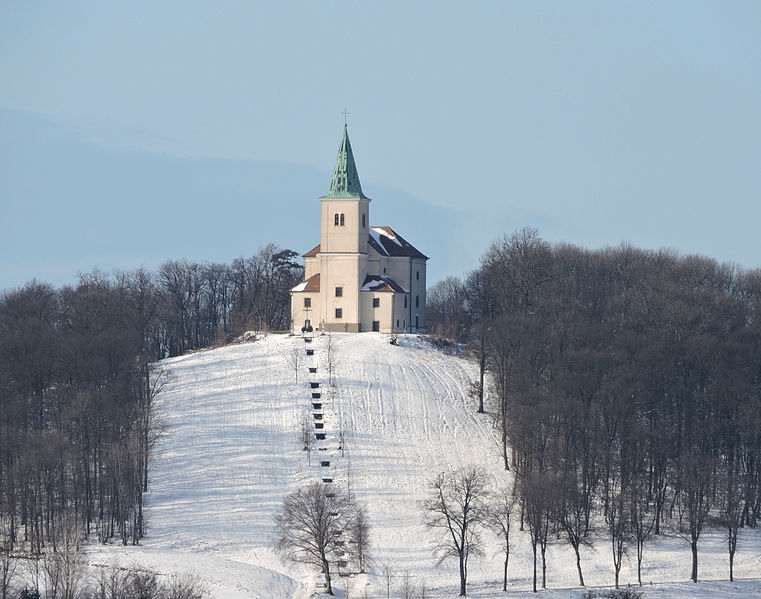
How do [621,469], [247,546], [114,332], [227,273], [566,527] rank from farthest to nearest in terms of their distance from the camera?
1. [227,273]
2. [114,332]
3. [621,469]
4. [247,546]
5. [566,527]

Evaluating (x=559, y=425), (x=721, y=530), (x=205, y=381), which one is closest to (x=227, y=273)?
(x=205, y=381)

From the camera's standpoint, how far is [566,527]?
6238 cm

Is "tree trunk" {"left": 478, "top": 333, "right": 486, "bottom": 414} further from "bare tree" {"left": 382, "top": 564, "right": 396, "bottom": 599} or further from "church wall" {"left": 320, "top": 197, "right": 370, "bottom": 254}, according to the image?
"bare tree" {"left": 382, "top": 564, "right": 396, "bottom": 599}

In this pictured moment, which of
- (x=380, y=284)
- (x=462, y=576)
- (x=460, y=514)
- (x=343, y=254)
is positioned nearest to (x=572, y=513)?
(x=460, y=514)

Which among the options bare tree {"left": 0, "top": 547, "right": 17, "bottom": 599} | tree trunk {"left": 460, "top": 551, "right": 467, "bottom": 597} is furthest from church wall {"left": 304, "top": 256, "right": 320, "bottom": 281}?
bare tree {"left": 0, "top": 547, "right": 17, "bottom": 599}

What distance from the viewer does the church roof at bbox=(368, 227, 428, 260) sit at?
4156 inches

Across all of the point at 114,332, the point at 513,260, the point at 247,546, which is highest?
the point at 513,260

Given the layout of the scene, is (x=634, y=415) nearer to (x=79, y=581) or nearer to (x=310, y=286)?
(x=79, y=581)

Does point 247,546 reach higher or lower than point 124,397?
lower

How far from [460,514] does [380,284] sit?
3711 centimetres

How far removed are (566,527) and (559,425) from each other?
1072cm

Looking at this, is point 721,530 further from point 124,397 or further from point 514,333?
point 124,397

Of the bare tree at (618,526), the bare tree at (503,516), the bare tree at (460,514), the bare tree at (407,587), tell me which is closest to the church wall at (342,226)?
the bare tree at (460,514)

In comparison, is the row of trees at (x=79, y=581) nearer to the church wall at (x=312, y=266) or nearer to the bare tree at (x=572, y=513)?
the bare tree at (x=572, y=513)
